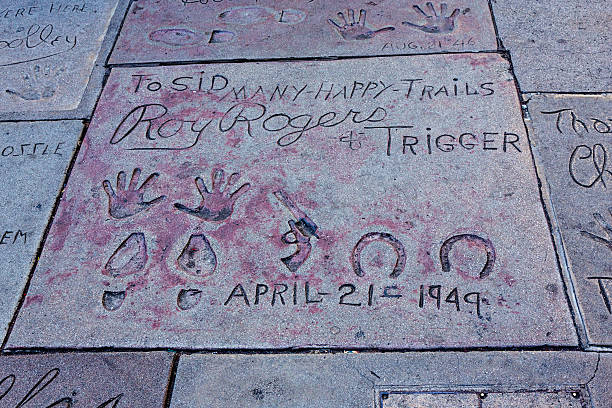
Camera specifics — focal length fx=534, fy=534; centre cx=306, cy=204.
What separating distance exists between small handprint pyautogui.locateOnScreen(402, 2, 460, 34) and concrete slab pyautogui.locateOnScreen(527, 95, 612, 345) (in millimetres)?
686

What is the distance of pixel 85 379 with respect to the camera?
1703 millimetres

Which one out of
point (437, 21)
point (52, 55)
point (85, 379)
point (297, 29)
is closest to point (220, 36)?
point (297, 29)

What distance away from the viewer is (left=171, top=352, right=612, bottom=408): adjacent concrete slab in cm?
160

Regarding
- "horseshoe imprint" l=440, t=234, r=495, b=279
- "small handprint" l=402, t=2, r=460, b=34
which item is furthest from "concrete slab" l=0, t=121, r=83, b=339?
"small handprint" l=402, t=2, r=460, b=34

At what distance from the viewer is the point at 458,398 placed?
1.60m

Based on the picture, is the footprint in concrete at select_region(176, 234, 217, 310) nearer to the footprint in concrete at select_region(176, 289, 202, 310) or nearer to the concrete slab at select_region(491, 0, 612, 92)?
the footprint in concrete at select_region(176, 289, 202, 310)

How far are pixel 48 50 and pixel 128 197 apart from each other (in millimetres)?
1333

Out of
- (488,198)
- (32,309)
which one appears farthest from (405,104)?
(32,309)

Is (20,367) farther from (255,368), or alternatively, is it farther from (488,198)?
(488,198)

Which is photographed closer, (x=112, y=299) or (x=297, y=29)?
(x=112, y=299)
